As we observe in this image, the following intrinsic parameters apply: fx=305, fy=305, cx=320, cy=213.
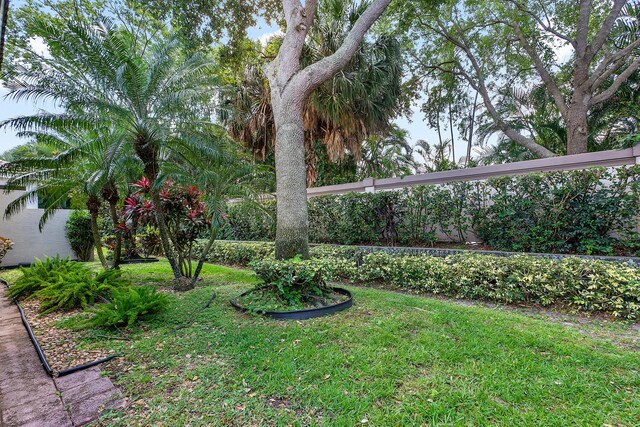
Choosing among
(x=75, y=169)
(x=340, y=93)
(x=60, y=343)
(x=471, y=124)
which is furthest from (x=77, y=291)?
(x=471, y=124)

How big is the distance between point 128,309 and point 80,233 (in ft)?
32.2

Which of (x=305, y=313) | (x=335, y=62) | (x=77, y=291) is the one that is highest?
(x=335, y=62)

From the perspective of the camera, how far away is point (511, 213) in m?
5.30

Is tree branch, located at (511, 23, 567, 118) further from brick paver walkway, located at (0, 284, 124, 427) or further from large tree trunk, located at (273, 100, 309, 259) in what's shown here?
brick paver walkway, located at (0, 284, 124, 427)

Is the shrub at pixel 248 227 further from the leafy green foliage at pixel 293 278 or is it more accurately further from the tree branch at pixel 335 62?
the leafy green foliage at pixel 293 278

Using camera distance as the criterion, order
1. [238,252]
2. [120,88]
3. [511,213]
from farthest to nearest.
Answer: [238,252], [511,213], [120,88]

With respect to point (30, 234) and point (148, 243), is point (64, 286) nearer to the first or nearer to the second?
point (148, 243)

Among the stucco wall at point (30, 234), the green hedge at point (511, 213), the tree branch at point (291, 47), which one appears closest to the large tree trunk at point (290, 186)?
the tree branch at point (291, 47)

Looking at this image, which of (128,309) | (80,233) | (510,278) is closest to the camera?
(128,309)

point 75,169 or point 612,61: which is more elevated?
point 612,61

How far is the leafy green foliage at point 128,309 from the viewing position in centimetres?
352

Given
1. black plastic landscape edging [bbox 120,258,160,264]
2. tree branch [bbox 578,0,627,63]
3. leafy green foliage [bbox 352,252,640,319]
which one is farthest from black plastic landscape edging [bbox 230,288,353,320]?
tree branch [bbox 578,0,627,63]

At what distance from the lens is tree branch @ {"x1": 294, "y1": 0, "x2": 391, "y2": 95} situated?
4.64 m

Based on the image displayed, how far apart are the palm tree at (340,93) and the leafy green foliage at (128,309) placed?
5.73 meters
